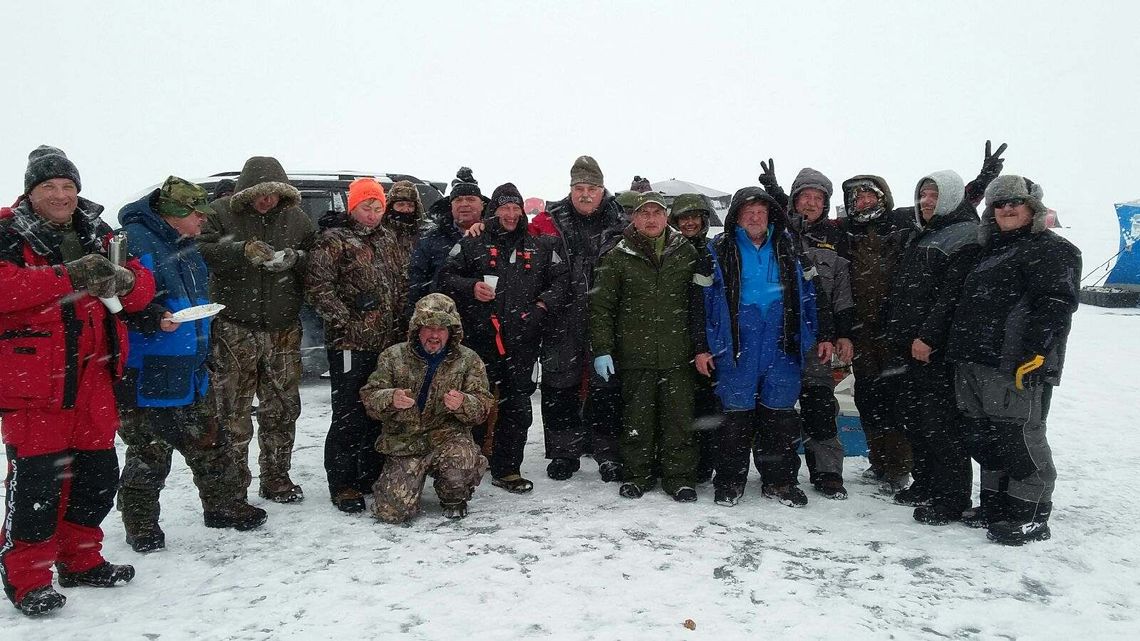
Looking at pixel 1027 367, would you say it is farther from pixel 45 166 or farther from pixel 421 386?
pixel 45 166

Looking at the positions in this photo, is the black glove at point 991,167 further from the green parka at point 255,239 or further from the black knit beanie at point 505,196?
the green parka at point 255,239

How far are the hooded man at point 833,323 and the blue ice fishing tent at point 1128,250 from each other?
→ 1865 centimetres

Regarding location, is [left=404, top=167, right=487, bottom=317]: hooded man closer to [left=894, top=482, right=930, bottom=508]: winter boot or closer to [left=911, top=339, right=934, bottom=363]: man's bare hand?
[left=911, top=339, right=934, bottom=363]: man's bare hand

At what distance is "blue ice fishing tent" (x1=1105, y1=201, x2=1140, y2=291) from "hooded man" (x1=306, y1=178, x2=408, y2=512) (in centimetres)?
2107

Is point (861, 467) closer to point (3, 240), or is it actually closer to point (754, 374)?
point (754, 374)

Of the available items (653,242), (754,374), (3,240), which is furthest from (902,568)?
(3,240)

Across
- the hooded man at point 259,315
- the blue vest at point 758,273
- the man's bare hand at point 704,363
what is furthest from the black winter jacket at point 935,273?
the hooded man at point 259,315

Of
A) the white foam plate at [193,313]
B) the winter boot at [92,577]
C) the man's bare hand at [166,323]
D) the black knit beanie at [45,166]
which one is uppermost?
the black knit beanie at [45,166]

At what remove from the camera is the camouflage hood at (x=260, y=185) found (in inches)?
177

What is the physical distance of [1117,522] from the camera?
443 centimetres

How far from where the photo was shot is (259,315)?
4.47 meters

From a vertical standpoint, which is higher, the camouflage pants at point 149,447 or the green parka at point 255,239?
the green parka at point 255,239

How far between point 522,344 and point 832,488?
7.50 ft

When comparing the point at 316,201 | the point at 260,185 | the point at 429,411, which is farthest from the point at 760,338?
the point at 316,201
